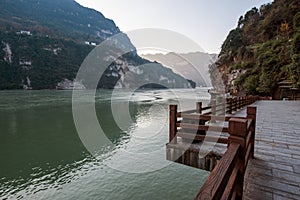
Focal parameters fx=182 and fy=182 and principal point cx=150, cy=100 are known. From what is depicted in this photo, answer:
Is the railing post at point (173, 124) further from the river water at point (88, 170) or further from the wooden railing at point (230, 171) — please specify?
the river water at point (88, 170)

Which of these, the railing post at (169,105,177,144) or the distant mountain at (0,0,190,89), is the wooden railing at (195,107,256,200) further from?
the distant mountain at (0,0,190,89)

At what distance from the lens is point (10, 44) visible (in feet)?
258

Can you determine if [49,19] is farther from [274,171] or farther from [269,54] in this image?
[274,171]

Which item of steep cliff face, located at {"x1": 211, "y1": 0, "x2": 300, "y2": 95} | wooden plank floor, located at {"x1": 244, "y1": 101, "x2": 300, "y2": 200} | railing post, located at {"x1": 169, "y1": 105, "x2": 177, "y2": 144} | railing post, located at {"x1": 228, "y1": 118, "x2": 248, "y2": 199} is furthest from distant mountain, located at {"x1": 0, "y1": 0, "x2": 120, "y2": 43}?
railing post, located at {"x1": 228, "y1": 118, "x2": 248, "y2": 199}

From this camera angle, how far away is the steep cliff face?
830 inches

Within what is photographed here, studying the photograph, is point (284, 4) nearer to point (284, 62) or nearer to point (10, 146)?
point (284, 62)

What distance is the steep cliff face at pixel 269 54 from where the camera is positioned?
2109 centimetres

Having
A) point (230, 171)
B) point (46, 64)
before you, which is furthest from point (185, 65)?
point (46, 64)

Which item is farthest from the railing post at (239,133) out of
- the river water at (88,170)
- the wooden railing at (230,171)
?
the river water at (88,170)

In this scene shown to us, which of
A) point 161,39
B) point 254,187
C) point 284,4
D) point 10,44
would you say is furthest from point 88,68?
point 254,187

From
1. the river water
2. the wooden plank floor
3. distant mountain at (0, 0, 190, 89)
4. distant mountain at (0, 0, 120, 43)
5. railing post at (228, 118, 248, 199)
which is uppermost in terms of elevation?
distant mountain at (0, 0, 120, 43)

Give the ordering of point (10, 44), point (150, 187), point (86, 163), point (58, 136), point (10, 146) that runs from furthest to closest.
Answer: point (10, 44), point (58, 136), point (10, 146), point (86, 163), point (150, 187)

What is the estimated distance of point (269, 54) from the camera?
995 inches

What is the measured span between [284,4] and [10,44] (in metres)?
96.3
